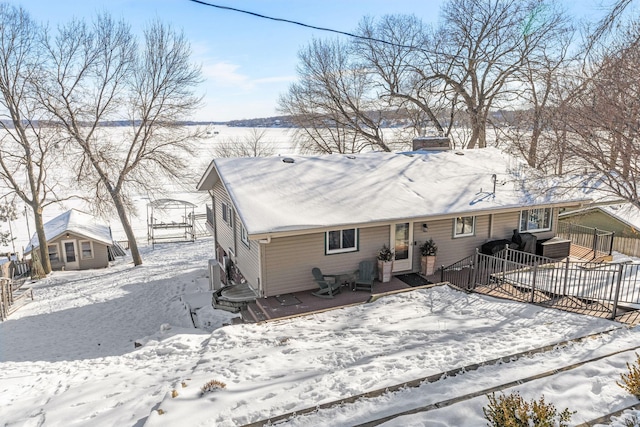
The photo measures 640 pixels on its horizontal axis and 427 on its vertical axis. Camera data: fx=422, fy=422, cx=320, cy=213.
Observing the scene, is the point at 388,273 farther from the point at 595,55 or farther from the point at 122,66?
the point at 122,66

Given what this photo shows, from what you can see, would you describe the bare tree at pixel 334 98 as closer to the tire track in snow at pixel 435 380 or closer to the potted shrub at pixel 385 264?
the potted shrub at pixel 385 264

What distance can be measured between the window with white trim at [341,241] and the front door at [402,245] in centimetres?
125

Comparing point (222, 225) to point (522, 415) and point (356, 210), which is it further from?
point (522, 415)

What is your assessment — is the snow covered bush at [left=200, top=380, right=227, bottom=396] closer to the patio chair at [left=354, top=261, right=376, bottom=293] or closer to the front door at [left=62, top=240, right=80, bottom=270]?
the patio chair at [left=354, top=261, right=376, bottom=293]

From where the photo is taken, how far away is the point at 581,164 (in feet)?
41.6

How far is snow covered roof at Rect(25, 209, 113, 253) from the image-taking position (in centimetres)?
2443

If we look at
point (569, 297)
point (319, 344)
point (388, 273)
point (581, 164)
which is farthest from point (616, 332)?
point (581, 164)

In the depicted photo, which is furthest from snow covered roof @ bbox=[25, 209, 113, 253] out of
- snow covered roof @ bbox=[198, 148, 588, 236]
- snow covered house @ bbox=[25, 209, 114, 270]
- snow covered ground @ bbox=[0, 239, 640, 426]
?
snow covered ground @ bbox=[0, 239, 640, 426]

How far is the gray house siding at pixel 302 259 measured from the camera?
1162cm

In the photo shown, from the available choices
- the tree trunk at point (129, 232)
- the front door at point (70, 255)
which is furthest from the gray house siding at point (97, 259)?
the tree trunk at point (129, 232)

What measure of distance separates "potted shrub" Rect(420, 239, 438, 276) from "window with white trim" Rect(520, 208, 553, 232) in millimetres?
3641

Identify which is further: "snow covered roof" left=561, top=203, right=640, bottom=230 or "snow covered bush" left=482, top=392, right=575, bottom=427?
"snow covered roof" left=561, top=203, right=640, bottom=230

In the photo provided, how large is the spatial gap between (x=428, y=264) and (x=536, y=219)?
460 cm

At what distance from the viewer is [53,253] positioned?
24.7 meters
